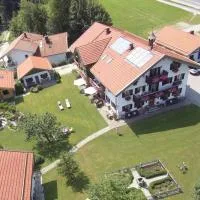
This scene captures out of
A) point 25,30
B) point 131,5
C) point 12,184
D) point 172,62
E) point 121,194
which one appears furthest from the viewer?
point 131,5

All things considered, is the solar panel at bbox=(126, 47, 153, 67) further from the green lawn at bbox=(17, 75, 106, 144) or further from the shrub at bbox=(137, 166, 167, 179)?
the shrub at bbox=(137, 166, 167, 179)

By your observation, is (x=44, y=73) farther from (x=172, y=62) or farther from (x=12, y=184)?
(x=12, y=184)

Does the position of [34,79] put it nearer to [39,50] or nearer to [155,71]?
[39,50]

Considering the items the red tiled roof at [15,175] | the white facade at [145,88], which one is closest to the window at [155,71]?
the white facade at [145,88]

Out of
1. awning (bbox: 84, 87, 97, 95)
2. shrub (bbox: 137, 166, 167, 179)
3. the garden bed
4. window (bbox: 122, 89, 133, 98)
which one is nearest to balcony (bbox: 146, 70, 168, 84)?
window (bbox: 122, 89, 133, 98)

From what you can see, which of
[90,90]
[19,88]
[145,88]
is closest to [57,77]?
A: [19,88]

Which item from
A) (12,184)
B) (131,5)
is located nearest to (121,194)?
(12,184)

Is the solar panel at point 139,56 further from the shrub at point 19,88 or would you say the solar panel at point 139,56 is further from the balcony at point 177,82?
the shrub at point 19,88
